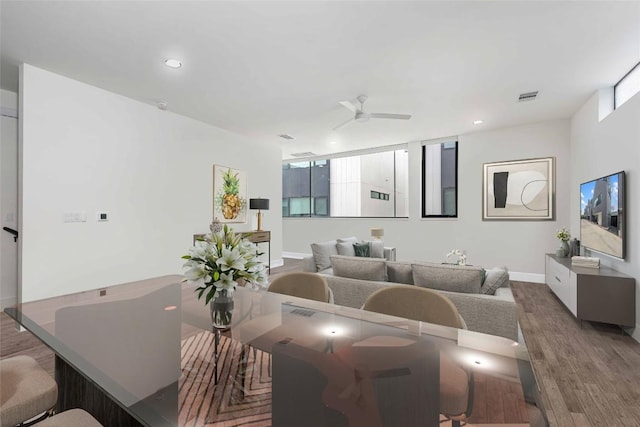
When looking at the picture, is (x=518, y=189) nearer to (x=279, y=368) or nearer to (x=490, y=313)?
(x=490, y=313)

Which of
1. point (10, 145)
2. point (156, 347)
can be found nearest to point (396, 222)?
point (156, 347)

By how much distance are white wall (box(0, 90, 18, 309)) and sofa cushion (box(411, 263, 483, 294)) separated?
456cm

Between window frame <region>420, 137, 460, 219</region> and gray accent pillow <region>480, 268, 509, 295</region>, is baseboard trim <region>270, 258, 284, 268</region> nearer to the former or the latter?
window frame <region>420, 137, 460, 219</region>

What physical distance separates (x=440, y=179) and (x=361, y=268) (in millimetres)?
3952

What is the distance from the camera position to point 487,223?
5.39 m

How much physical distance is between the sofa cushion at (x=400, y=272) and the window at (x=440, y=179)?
11.5ft

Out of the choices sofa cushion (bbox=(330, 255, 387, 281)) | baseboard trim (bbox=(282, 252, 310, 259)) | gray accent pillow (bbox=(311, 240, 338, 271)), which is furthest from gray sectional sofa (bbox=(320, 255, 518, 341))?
baseboard trim (bbox=(282, 252, 310, 259))

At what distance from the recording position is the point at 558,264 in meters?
3.78

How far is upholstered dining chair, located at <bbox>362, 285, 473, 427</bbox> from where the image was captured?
850 mm

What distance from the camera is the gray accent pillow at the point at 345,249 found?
170 inches

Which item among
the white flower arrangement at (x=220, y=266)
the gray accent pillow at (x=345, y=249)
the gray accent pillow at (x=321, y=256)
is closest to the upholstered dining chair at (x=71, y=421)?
the white flower arrangement at (x=220, y=266)

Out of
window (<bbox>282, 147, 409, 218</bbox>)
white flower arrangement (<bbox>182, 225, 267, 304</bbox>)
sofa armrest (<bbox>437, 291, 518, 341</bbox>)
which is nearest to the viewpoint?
white flower arrangement (<bbox>182, 225, 267, 304</bbox>)

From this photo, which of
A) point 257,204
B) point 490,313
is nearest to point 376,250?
point 257,204

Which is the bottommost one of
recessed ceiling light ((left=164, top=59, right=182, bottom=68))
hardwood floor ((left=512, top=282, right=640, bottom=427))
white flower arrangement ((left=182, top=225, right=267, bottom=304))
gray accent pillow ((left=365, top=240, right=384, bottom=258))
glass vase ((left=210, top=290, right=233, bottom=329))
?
hardwood floor ((left=512, top=282, right=640, bottom=427))
